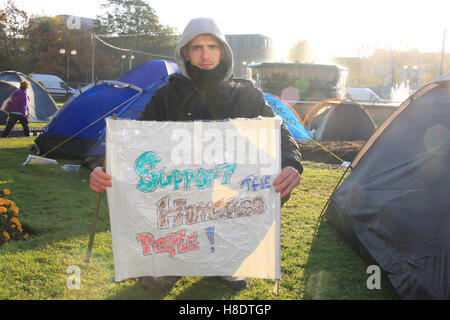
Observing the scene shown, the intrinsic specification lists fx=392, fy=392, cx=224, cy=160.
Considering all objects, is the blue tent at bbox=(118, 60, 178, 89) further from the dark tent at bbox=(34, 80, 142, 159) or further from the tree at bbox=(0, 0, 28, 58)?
the tree at bbox=(0, 0, 28, 58)

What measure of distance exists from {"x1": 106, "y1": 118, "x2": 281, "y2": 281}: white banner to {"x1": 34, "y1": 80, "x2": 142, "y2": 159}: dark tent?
241 inches

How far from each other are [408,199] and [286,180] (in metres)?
1.22

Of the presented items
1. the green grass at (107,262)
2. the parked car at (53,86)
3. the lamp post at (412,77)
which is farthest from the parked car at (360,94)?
the green grass at (107,262)

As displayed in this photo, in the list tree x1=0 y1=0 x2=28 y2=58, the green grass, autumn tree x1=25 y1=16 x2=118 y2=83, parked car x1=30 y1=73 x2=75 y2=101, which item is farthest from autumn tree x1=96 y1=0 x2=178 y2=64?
the green grass

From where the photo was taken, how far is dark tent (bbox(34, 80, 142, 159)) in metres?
8.25

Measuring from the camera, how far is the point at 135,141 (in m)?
2.32

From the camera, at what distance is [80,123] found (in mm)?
8297

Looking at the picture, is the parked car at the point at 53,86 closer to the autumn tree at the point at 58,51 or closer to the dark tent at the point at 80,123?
the autumn tree at the point at 58,51

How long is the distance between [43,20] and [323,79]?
116 ft

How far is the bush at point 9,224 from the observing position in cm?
361

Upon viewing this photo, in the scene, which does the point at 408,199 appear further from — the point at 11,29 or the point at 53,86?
the point at 11,29

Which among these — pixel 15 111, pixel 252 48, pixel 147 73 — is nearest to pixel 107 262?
pixel 147 73

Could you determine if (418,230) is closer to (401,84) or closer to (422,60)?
(401,84)
